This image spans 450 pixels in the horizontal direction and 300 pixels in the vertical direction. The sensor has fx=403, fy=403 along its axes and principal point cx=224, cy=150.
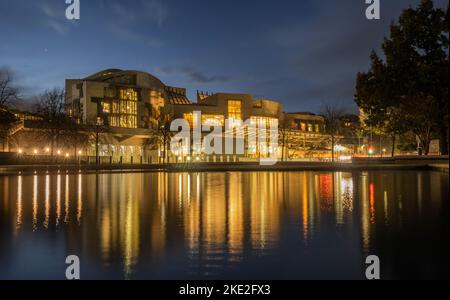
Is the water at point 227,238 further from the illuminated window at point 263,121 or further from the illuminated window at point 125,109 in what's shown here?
the illuminated window at point 263,121

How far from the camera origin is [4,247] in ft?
23.8

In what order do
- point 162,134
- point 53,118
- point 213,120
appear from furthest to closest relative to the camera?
point 213,120 → point 162,134 → point 53,118

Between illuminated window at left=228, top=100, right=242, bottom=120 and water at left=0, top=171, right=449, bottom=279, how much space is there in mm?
71313

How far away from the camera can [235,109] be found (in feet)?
278

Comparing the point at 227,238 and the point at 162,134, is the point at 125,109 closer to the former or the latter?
the point at 162,134

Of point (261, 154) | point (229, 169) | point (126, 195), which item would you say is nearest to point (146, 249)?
point (126, 195)

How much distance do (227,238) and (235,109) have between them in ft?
254

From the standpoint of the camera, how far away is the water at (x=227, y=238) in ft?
19.3

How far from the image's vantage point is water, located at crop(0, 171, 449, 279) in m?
5.87

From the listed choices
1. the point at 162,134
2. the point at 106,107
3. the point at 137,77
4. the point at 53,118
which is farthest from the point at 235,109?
the point at 53,118

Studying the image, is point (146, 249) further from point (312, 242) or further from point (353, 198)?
point (353, 198)

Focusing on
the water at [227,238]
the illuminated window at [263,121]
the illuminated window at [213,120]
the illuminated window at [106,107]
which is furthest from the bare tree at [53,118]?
the illuminated window at [263,121]

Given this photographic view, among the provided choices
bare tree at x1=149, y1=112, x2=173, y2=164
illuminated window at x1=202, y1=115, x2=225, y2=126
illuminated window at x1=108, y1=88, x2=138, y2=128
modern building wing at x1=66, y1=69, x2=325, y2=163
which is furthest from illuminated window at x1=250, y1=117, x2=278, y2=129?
illuminated window at x1=108, y1=88, x2=138, y2=128
